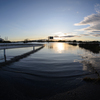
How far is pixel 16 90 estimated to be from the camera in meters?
3.54

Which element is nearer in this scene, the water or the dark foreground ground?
the dark foreground ground

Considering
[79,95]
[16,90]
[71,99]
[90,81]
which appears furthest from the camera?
[90,81]

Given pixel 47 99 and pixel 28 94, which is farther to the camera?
pixel 28 94

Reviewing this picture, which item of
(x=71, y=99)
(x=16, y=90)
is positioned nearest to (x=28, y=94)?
(x=16, y=90)

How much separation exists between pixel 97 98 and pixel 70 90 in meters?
1.13

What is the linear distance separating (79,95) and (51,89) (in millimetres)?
1335

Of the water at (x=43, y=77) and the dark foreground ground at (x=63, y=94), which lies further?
the water at (x=43, y=77)

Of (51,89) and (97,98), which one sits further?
(51,89)

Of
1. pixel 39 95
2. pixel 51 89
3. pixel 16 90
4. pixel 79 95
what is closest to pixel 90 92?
pixel 79 95

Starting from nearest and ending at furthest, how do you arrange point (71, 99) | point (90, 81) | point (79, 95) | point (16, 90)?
point (71, 99) < point (79, 95) < point (16, 90) < point (90, 81)

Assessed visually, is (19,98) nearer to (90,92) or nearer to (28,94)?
(28,94)

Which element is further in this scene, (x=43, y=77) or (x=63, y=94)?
(x=43, y=77)

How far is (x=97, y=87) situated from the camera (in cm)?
370

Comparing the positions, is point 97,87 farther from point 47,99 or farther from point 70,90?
point 47,99
